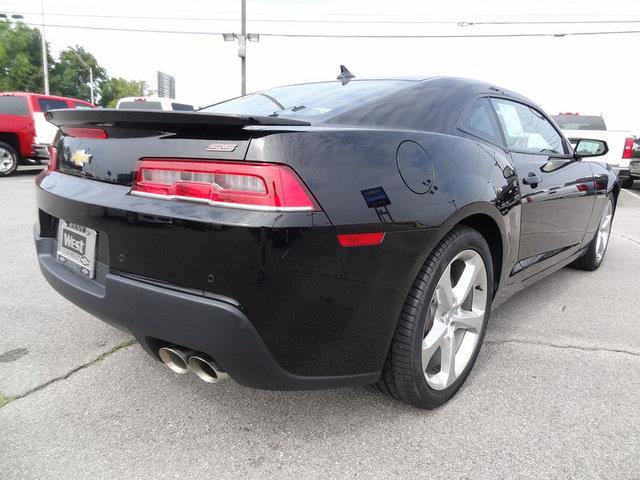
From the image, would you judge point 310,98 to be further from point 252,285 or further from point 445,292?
point 252,285

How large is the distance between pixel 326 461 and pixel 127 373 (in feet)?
3.61

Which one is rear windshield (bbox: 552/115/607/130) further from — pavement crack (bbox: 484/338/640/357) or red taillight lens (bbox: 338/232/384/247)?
red taillight lens (bbox: 338/232/384/247)

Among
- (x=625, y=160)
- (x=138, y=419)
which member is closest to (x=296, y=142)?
(x=138, y=419)

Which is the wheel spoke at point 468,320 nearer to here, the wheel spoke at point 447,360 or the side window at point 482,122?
the wheel spoke at point 447,360

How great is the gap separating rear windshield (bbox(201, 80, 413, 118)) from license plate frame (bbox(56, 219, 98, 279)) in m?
0.90

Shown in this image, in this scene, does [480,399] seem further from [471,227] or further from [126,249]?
[126,249]

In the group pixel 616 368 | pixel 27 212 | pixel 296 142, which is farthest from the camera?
pixel 27 212

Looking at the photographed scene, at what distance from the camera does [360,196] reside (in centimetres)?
153

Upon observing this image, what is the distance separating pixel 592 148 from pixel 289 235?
345 centimetres

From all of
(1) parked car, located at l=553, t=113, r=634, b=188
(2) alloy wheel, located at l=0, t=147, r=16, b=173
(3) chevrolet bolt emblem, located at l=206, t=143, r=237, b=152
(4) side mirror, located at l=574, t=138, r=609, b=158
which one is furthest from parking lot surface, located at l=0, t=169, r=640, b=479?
(2) alloy wheel, located at l=0, t=147, r=16, b=173

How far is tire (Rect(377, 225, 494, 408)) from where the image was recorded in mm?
1765

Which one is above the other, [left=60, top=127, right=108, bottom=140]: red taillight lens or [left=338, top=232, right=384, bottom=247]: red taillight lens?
[left=60, top=127, right=108, bottom=140]: red taillight lens

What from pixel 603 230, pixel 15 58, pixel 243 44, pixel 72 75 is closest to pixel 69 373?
pixel 603 230

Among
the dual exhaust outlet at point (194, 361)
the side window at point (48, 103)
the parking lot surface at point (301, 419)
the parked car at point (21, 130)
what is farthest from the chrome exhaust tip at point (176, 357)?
the side window at point (48, 103)
